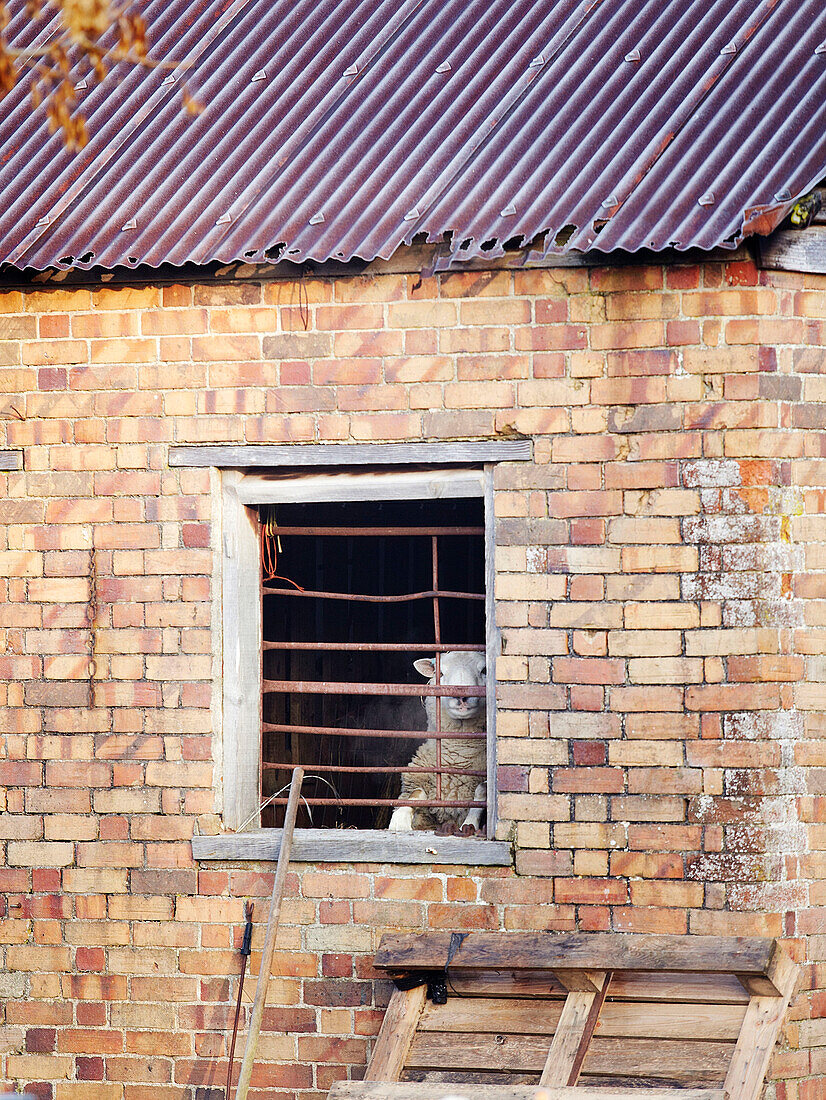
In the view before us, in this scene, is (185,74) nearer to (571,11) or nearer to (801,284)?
(571,11)

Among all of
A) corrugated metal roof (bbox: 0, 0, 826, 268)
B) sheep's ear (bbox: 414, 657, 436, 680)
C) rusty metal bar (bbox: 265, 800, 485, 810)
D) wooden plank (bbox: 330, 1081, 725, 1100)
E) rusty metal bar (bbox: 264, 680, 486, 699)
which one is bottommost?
wooden plank (bbox: 330, 1081, 725, 1100)

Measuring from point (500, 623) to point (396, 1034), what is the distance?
Answer: 1.49m

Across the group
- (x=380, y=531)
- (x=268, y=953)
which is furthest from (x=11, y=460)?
(x=268, y=953)

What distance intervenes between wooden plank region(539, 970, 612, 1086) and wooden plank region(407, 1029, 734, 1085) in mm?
84

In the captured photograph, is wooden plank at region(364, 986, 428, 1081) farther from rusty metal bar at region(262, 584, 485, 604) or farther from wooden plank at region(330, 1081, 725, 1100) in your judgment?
rusty metal bar at region(262, 584, 485, 604)

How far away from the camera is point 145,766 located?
4.36 m

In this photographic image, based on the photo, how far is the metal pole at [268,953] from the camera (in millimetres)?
3920

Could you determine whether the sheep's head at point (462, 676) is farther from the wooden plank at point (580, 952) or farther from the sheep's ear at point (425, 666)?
the wooden plank at point (580, 952)

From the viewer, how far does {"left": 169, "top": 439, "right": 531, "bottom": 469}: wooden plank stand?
416cm

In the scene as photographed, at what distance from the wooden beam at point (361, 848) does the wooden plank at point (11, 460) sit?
1.64m

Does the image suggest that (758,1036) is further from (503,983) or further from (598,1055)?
(503,983)

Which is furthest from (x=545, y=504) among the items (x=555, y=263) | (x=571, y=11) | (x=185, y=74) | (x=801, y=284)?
(x=185, y=74)

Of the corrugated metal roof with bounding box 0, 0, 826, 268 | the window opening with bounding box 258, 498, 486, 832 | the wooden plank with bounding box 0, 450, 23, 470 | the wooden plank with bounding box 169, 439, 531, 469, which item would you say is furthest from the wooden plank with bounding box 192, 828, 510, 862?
the corrugated metal roof with bounding box 0, 0, 826, 268

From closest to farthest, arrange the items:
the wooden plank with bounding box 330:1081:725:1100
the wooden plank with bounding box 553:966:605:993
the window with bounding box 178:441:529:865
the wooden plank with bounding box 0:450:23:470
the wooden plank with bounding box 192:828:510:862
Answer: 1. the wooden plank with bounding box 330:1081:725:1100
2. the wooden plank with bounding box 553:966:605:993
3. the wooden plank with bounding box 192:828:510:862
4. the window with bounding box 178:441:529:865
5. the wooden plank with bounding box 0:450:23:470
